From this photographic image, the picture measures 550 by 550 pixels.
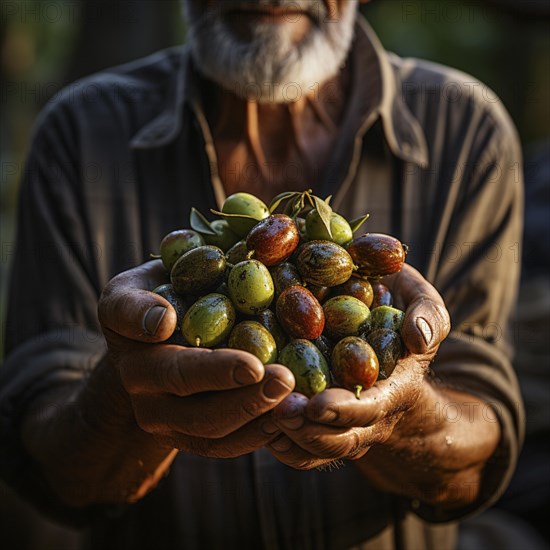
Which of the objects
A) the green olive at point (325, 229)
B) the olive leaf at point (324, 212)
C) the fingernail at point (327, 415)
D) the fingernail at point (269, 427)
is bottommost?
the fingernail at point (269, 427)

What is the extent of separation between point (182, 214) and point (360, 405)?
1.18 m

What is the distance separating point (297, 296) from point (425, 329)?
10.1 inches

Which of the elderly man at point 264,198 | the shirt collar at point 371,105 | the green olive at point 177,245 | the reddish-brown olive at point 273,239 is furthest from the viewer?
the shirt collar at point 371,105

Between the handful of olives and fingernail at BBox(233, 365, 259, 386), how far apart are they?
0.40ft

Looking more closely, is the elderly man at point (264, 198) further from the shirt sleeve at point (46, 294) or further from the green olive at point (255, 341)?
the green olive at point (255, 341)

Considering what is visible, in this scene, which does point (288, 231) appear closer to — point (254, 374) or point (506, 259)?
point (254, 374)

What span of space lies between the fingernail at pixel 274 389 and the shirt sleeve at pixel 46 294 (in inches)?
38.3

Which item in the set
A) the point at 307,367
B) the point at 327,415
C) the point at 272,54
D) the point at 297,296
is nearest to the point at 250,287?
the point at 297,296

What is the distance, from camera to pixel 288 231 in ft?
5.04

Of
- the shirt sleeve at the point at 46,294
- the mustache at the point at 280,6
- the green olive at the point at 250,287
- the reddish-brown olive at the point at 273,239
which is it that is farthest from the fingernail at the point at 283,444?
the mustache at the point at 280,6

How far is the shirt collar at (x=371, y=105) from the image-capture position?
7.71 ft

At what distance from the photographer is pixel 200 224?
68.1 inches

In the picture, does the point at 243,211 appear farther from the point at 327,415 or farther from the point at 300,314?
the point at 327,415

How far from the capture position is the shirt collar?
2.35m
